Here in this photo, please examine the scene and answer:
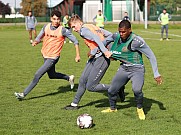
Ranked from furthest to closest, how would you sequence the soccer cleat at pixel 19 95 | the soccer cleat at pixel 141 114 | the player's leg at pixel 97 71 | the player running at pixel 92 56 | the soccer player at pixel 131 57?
the soccer cleat at pixel 19 95 < the player's leg at pixel 97 71 < the player running at pixel 92 56 < the soccer cleat at pixel 141 114 < the soccer player at pixel 131 57

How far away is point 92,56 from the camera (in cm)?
817

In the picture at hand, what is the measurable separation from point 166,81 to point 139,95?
4.57 metres

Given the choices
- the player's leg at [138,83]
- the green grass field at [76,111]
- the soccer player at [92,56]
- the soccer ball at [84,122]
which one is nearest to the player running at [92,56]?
the soccer player at [92,56]

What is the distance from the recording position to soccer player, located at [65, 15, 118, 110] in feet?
26.0

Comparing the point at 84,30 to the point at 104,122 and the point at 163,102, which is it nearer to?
the point at 104,122

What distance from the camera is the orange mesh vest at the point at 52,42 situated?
9453mm

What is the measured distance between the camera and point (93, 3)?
63031mm

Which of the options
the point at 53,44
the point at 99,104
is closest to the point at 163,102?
the point at 99,104

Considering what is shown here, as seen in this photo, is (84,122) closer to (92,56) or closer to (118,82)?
(118,82)

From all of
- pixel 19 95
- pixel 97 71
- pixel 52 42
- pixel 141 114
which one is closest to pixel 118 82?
pixel 97 71

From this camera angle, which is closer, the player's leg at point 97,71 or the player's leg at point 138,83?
the player's leg at point 138,83

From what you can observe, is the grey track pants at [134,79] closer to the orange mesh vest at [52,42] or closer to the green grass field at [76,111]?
the green grass field at [76,111]

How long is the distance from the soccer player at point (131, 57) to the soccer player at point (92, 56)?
0.36 m

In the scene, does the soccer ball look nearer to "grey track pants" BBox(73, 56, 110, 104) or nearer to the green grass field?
the green grass field
